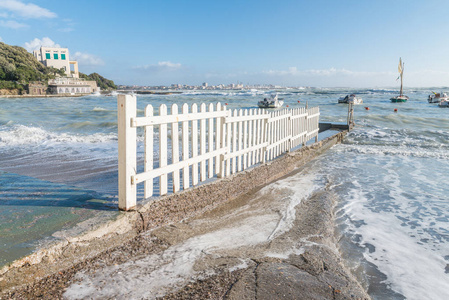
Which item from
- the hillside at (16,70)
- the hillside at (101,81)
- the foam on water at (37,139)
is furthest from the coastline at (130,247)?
the hillside at (101,81)

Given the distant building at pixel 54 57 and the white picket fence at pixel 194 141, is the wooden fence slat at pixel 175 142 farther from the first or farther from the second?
the distant building at pixel 54 57

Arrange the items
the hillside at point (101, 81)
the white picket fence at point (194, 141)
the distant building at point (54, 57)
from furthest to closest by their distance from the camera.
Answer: the hillside at point (101, 81) < the distant building at point (54, 57) < the white picket fence at point (194, 141)

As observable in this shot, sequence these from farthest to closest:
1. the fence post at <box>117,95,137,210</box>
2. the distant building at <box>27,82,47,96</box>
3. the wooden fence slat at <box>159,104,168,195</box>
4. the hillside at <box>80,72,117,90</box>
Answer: the hillside at <box>80,72,117,90</box>, the distant building at <box>27,82,47,96</box>, the wooden fence slat at <box>159,104,168,195</box>, the fence post at <box>117,95,137,210</box>

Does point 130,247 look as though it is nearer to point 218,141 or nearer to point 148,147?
point 148,147

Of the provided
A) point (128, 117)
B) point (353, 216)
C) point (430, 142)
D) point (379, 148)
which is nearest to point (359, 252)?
point (353, 216)

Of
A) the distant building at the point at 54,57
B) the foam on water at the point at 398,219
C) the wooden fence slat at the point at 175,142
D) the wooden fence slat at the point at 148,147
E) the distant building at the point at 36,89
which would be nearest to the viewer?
the foam on water at the point at 398,219

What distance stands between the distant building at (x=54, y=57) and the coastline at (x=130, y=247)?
463 ft

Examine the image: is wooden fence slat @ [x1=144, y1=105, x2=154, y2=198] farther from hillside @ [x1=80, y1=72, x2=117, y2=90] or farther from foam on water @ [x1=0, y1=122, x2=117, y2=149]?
hillside @ [x1=80, y1=72, x2=117, y2=90]

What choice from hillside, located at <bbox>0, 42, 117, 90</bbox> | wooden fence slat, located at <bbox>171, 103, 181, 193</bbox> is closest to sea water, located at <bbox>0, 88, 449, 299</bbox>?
wooden fence slat, located at <bbox>171, 103, 181, 193</bbox>

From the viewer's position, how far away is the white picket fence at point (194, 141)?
147 inches

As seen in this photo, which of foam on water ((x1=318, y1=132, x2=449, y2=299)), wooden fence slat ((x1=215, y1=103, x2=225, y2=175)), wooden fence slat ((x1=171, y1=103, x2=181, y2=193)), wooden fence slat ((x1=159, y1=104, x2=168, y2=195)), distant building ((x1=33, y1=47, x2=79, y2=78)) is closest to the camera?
foam on water ((x1=318, y1=132, x2=449, y2=299))

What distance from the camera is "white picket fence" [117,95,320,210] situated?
3.72m

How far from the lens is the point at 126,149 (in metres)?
3.67

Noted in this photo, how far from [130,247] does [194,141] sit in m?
1.93
